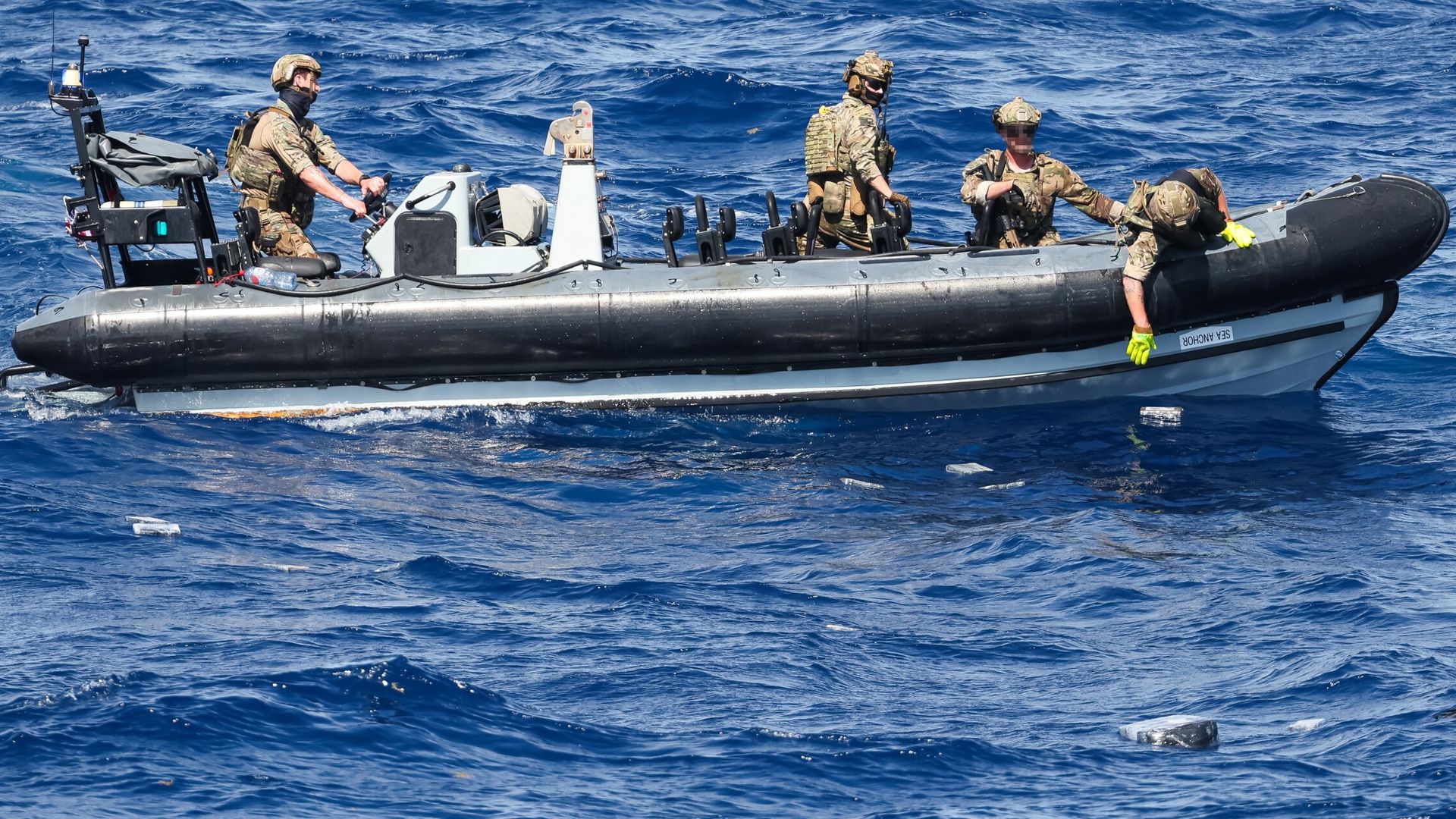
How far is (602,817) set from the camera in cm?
585

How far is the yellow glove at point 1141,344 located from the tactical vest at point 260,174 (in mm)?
5424

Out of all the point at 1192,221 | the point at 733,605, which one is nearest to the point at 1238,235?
the point at 1192,221

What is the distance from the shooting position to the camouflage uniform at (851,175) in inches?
430

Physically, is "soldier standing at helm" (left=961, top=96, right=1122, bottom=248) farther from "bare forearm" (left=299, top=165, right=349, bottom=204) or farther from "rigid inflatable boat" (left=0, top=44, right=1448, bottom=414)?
"bare forearm" (left=299, top=165, right=349, bottom=204)

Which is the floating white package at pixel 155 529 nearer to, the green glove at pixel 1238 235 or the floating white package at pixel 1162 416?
the floating white package at pixel 1162 416

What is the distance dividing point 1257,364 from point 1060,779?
18.4 ft

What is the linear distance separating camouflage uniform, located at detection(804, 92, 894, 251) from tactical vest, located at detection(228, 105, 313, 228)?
11.2 ft

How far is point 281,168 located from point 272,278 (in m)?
0.87

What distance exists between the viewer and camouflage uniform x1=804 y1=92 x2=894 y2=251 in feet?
35.8

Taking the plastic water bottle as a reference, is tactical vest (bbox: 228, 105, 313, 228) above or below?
above

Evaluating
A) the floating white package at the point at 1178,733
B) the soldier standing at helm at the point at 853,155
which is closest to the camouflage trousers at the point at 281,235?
the soldier standing at helm at the point at 853,155

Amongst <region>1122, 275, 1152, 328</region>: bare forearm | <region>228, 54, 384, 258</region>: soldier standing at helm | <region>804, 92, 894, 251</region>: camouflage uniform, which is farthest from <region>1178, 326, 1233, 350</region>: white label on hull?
<region>228, 54, 384, 258</region>: soldier standing at helm

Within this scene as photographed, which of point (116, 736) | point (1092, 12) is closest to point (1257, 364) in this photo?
point (116, 736)

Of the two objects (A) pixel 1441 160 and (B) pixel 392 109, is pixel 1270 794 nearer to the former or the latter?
(A) pixel 1441 160
